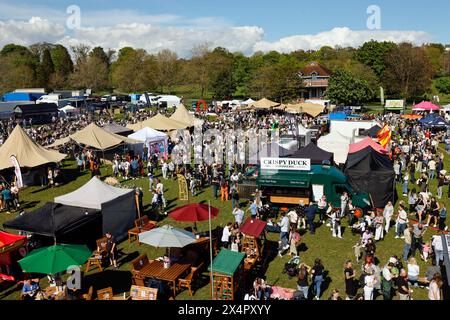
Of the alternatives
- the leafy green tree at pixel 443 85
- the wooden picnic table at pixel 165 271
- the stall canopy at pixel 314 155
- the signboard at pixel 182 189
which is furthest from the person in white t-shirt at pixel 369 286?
the leafy green tree at pixel 443 85

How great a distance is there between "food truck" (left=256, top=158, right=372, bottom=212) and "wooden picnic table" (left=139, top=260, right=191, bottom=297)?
21.7 feet

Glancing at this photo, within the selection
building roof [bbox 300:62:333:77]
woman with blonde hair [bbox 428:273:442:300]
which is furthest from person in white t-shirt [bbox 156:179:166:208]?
building roof [bbox 300:62:333:77]

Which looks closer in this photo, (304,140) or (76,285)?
(76,285)

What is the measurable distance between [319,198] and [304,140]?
10794 mm

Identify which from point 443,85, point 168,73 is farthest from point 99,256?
point 443,85

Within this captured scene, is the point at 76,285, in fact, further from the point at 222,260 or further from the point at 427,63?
the point at 427,63

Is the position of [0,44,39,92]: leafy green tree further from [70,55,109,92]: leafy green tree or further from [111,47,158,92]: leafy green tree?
[111,47,158,92]: leafy green tree

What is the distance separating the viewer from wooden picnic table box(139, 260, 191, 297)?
9.98 metres

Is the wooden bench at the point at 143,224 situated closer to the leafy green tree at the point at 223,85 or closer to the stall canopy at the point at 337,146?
the stall canopy at the point at 337,146

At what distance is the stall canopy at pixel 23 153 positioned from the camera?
20953 millimetres

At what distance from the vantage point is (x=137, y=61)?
89.2 metres

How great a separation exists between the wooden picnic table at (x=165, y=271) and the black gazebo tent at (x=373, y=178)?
9.27 m

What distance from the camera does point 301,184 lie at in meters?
15.9
